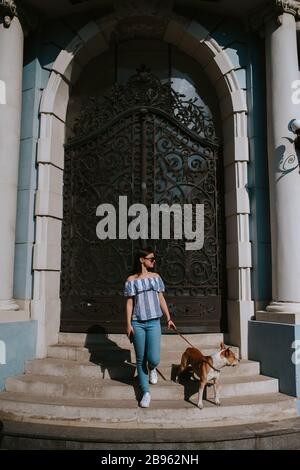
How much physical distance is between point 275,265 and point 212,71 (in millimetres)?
3743

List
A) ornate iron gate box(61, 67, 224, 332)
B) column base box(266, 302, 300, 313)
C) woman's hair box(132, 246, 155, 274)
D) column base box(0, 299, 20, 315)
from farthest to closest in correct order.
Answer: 1. ornate iron gate box(61, 67, 224, 332)
2. column base box(0, 299, 20, 315)
3. column base box(266, 302, 300, 313)
4. woman's hair box(132, 246, 155, 274)

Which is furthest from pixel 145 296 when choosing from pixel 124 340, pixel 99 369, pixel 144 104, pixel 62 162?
pixel 144 104

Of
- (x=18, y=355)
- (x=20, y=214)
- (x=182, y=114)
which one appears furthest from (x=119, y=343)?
(x=182, y=114)

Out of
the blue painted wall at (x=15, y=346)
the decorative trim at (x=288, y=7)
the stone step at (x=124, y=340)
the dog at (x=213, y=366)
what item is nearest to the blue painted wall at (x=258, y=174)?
the decorative trim at (x=288, y=7)

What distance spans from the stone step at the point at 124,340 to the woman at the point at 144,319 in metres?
1.35

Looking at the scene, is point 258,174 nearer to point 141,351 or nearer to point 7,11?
point 141,351

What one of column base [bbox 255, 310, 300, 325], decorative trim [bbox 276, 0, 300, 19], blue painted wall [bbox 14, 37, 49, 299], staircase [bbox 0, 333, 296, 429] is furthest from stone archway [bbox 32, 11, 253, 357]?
decorative trim [bbox 276, 0, 300, 19]

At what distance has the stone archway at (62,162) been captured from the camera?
6430 millimetres

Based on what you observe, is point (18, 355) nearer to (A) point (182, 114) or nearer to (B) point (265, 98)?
(A) point (182, 114)

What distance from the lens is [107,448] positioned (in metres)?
4.20

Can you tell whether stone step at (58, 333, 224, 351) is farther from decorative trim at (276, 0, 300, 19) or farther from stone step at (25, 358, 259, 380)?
decorative trim at (276, 0, 300, 19)

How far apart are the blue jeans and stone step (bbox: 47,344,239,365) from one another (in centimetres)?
101

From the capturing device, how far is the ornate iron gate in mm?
6816

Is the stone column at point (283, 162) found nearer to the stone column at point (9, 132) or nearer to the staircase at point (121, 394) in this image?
the staircase at point (121, 394)
